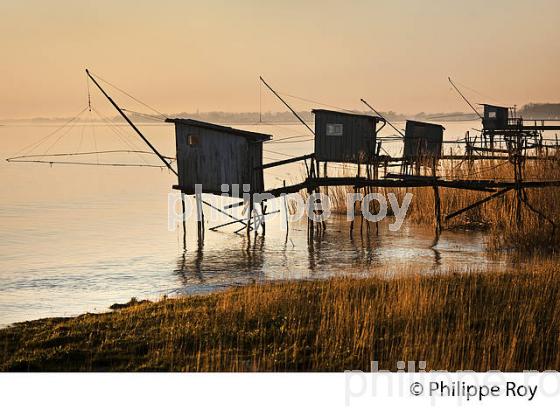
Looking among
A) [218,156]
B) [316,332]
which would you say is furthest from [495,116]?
[316,332]

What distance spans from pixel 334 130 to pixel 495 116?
1631 centimetres

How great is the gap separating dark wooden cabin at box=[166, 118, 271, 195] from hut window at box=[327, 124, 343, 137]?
6469mm

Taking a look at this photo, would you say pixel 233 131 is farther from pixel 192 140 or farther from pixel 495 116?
pixel 495 116

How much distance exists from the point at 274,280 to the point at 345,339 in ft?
21.9

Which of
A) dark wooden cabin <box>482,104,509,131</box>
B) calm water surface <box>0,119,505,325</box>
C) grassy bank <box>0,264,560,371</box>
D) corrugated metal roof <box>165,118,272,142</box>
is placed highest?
dark wooden cabin <box>482,104,509,131</box>

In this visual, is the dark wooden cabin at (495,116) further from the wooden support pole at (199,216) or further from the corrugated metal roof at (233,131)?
the corrugated metal roof at (233,131)

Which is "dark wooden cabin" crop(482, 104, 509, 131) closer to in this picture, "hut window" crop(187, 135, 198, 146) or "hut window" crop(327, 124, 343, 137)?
"hut window" crop(327, 124, 343, 137)

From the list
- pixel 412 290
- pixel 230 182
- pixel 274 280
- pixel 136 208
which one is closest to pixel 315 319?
pixel 412 290

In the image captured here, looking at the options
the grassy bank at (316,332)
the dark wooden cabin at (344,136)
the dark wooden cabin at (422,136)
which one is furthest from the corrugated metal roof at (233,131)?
the dark wooden cabin at (422,136)

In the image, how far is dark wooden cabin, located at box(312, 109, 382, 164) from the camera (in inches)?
1188

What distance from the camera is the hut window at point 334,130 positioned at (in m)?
30.4

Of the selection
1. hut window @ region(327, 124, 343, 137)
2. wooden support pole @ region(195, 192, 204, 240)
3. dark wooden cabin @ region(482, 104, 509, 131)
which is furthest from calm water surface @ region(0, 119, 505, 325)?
dark wooden cabin @ region(482, 104, 509, 131)

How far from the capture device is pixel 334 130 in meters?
30.5
